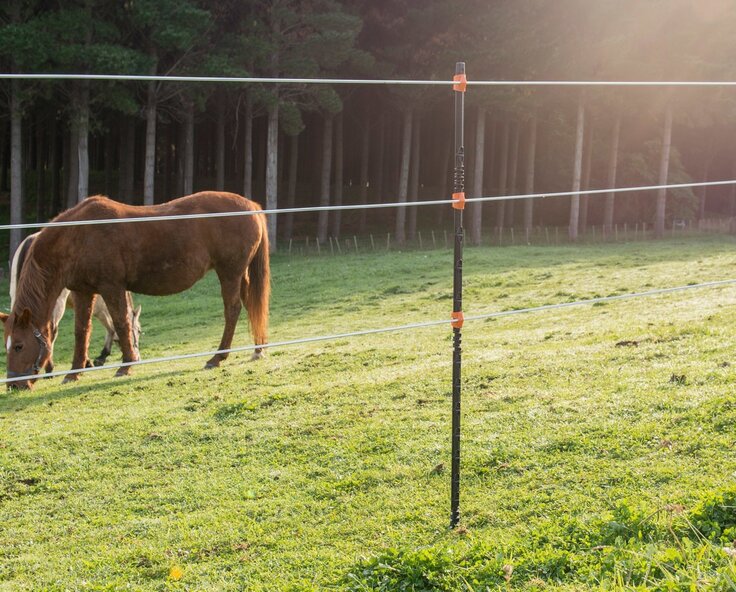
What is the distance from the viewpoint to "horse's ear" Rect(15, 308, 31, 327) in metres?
8.93

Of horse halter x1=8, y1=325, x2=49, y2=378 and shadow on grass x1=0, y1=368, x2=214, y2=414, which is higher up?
horse halter x1=8, y1=325, x2=49, y2=378

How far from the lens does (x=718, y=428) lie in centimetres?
542

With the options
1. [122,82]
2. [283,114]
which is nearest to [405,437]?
[122,82]

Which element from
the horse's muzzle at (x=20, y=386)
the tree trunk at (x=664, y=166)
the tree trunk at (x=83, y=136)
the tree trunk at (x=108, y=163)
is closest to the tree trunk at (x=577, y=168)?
the tree trunk at (x=664, y=166)

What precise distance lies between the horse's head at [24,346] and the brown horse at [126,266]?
0.01 metres

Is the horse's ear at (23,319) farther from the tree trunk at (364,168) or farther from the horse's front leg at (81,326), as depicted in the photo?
the tree trunk at (364,168)

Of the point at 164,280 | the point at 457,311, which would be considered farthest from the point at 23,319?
the point at 457,311

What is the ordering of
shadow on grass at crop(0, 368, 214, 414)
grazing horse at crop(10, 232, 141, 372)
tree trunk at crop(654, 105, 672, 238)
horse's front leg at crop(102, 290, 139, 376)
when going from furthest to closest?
1. tree trunk at crop(654, 105, 672, 238)
2. grazing horse at crop(10, 232, 141, 372)
3. horse's front leg at crop(102, 290, 139, 376)
4. shadow on grass at crop(0, 368, 214, 414)

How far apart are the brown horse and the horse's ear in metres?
0.01

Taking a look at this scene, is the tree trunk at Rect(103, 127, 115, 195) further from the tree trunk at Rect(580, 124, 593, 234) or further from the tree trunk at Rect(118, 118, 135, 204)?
the tree trunk at Rect(580, 124, 593, 234)

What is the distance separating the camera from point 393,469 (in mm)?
5715

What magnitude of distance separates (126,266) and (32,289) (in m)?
1.21

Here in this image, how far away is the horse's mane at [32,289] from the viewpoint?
30.6ft

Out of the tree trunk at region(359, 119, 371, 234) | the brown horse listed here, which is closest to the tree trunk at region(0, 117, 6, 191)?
the tree trunk at region(359, 119, 371, 234)
